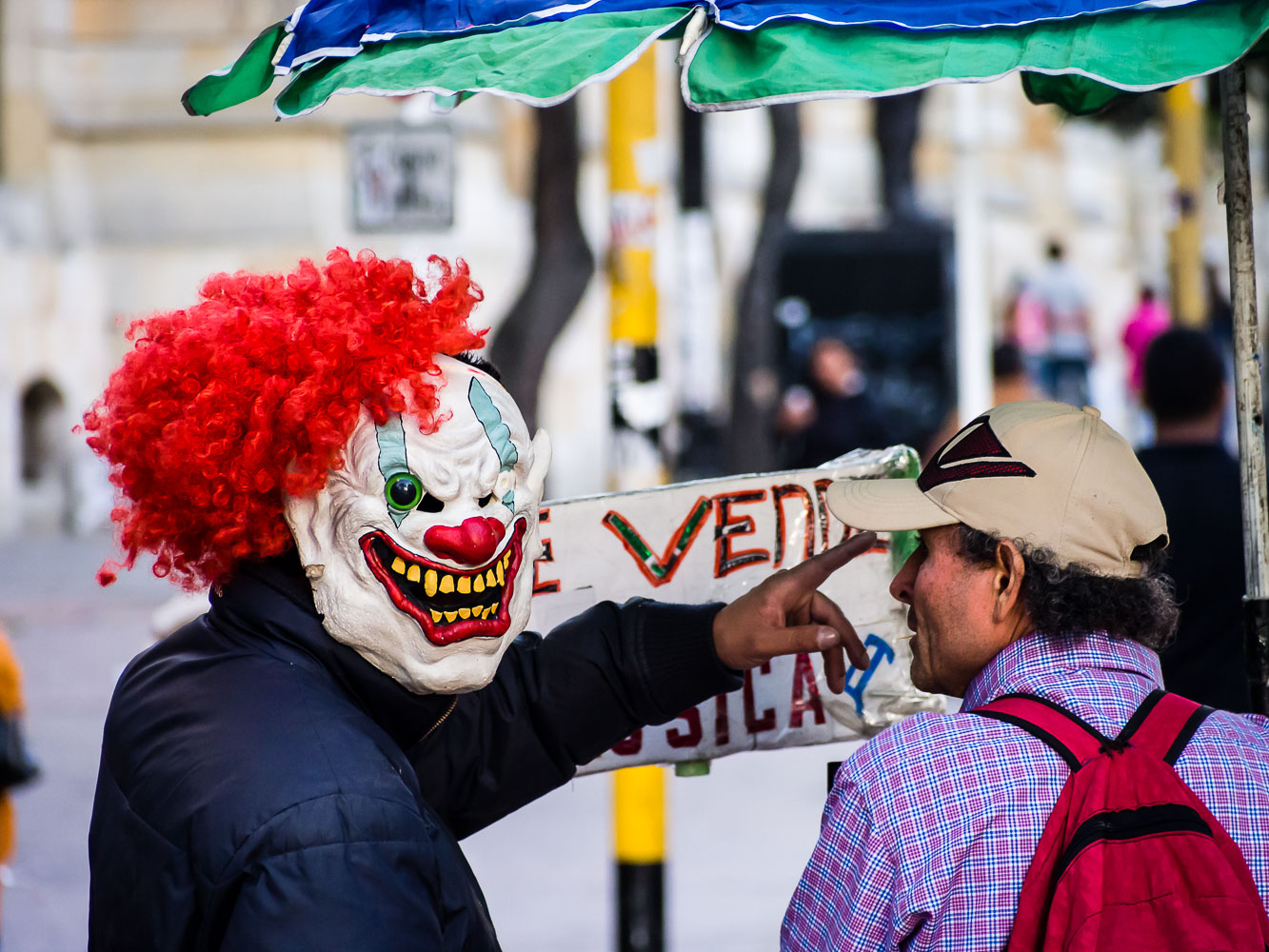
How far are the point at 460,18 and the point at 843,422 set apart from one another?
28.3 feet

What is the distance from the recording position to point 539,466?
2461 millimetres

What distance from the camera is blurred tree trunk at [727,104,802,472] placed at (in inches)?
672

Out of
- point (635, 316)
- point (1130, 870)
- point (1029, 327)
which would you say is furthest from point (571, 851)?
point (1029, 327)

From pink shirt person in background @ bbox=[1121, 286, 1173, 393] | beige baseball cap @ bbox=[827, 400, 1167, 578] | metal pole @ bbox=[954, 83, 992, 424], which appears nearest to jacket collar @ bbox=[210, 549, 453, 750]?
beige baseball cap @ bbox=[827, 400, 1167, 578]

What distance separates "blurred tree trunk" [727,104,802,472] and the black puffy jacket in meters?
14.8

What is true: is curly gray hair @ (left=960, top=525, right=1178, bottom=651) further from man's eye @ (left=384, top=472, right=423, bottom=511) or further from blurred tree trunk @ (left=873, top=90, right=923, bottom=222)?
blurred tree trunk @ (left=873, top=90, right=923, bottom=222)

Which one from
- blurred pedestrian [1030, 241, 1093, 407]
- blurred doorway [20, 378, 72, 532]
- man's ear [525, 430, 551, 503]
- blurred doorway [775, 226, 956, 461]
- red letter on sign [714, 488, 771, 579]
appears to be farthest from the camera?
blurred doorway [20, 378, 72, 532]

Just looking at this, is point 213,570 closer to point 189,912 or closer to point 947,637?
point 189,912

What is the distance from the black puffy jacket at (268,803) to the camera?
6.15 ft

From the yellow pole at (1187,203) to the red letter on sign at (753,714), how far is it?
8921mm

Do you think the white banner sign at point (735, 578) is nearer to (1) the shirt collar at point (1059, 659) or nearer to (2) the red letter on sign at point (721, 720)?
(2) the red letter on sign at point (721, 720)

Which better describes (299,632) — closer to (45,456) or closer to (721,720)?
(721,720)

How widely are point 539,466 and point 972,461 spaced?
0.63 metres

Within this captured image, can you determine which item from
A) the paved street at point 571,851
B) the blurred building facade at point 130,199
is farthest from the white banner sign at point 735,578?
the blurred building facade at point 130,199
